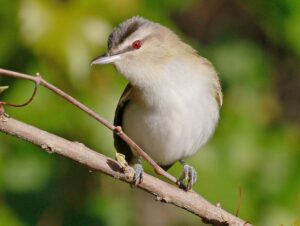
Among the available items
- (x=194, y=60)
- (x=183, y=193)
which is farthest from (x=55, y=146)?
(x=194, y=60)

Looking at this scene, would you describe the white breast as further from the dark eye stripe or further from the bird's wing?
the dark eye stripe

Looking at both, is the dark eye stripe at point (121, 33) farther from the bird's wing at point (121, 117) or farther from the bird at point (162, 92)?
the bird's wing at point (121, 117)

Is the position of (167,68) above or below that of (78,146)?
above

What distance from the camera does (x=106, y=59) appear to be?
4.09m

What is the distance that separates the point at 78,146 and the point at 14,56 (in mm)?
1862

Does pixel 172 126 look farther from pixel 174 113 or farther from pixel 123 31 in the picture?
pixel 123 31

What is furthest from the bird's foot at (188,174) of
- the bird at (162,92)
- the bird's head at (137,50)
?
the bird's head at (137,50)

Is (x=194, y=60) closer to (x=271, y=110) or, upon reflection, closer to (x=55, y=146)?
(x=271, y=110)

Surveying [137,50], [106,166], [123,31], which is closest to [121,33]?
[123,31]

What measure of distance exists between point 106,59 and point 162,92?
322mm

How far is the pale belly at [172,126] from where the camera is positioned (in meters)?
4.23

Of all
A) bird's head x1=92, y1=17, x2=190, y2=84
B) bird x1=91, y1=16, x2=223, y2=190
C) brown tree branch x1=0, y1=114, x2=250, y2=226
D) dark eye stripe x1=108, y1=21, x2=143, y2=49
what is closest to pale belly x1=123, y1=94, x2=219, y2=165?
bird x1=91, y1=16, x2=223, y2=190

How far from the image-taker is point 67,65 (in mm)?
4367

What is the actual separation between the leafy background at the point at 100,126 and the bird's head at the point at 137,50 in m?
0.22
